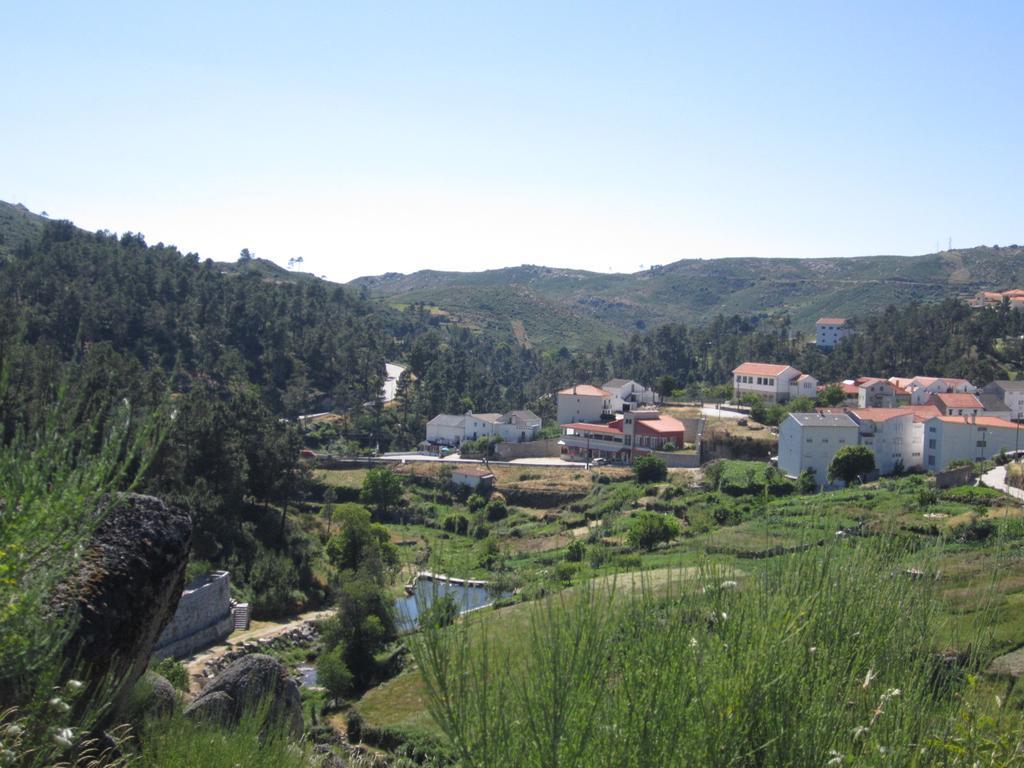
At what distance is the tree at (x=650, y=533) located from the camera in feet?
101

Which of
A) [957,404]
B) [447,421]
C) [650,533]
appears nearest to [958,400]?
[957,404]

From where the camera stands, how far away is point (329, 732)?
17.6 meters

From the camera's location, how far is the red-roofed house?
45.5 m

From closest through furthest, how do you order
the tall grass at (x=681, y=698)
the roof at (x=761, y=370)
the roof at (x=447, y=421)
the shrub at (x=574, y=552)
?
the tall grass at (x=681, y=698), the shrub at (x=574, y=552), the roof at (x=447, y=421), the roof at (x=761, y=370)

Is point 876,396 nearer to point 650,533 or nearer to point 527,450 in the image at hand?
point 527,450

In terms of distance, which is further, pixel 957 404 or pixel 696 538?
pixel 957 404

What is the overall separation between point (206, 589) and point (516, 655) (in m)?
20.1

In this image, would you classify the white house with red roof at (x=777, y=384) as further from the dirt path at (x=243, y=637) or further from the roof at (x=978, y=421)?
the dirt path at (x=243, y=637)

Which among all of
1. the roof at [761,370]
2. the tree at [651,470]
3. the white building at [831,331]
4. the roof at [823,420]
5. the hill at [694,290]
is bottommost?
the tree at [651,470]

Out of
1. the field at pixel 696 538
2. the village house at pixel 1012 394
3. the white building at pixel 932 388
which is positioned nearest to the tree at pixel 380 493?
the field at pixel 696 538

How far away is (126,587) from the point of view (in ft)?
23.7

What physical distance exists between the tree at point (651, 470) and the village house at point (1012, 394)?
19.3m

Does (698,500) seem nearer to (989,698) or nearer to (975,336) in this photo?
(989,698)

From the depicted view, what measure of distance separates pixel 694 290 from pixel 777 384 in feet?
349
